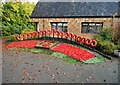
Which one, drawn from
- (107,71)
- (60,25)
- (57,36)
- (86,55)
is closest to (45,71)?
(107,71)

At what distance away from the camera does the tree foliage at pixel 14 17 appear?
33.9m

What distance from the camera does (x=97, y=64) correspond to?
15.9 m

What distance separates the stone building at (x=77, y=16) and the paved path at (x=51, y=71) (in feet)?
36.0

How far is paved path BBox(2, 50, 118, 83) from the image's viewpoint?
38.9ft

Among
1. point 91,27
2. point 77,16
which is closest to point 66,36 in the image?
point 77,16

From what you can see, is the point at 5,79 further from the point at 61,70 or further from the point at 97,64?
the point at 97,64

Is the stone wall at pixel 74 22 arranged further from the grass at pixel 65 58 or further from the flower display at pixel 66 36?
the grass at pixel 65 58

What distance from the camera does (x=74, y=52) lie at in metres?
18.9

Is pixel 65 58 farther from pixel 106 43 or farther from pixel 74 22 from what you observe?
pixel 74 22

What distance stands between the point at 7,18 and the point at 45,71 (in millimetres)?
23010

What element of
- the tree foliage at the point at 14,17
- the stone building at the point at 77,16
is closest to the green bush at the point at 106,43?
the stone building at the point at 77,16

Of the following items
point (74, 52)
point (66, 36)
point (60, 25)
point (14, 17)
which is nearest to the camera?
point (74, 52)

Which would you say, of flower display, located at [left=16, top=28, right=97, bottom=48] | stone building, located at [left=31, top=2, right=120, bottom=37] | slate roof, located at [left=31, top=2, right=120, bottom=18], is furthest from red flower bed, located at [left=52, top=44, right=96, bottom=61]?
slate roof, located at [left=31, top=2, right=120, bottom=18]

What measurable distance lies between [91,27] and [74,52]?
10.3 metres
